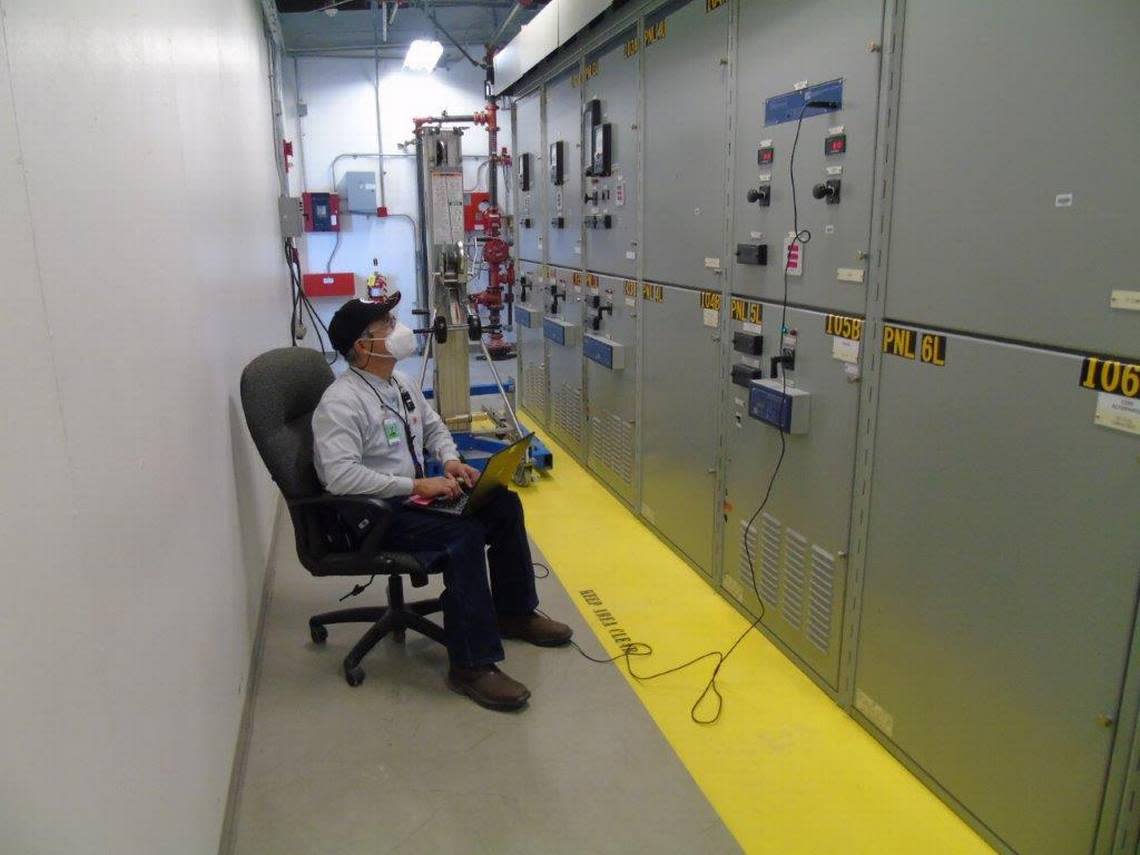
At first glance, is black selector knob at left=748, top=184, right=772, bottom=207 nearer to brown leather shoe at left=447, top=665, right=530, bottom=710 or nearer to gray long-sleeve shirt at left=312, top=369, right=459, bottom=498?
gray long-sleeve shirt at left=312, top=369, right=459, bottom=498

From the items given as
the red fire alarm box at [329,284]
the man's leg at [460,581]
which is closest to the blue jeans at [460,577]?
the man's leg at [460,581]

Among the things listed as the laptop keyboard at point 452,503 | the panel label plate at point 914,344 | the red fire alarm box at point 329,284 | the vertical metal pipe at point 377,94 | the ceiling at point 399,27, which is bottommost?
the laptop keyboard at point 452,503

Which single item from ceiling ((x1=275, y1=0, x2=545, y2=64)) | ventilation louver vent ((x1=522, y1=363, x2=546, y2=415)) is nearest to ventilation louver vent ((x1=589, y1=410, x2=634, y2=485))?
ventilation louver vent ((x1=522, y1=363, x2=546, y2=415))

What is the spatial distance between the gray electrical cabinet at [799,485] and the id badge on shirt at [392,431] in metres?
1.19

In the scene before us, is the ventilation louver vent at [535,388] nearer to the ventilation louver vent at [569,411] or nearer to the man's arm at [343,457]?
the ventilation louver vent at [569,411]

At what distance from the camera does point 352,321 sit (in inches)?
105

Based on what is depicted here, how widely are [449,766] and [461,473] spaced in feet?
3.33

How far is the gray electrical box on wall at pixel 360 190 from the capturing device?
812 centimetres

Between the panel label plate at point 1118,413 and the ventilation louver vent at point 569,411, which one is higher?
the panel label plate at point 1118,413

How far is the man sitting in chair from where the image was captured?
100 inches

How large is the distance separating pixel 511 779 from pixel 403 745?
35 cm

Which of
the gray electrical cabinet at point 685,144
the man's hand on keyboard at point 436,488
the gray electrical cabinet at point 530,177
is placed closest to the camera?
the man's hand on keyboard at point 436,488

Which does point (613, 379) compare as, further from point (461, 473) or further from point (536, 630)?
point (536, 630)

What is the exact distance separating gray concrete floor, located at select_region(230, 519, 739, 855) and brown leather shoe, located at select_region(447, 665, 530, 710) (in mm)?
33
